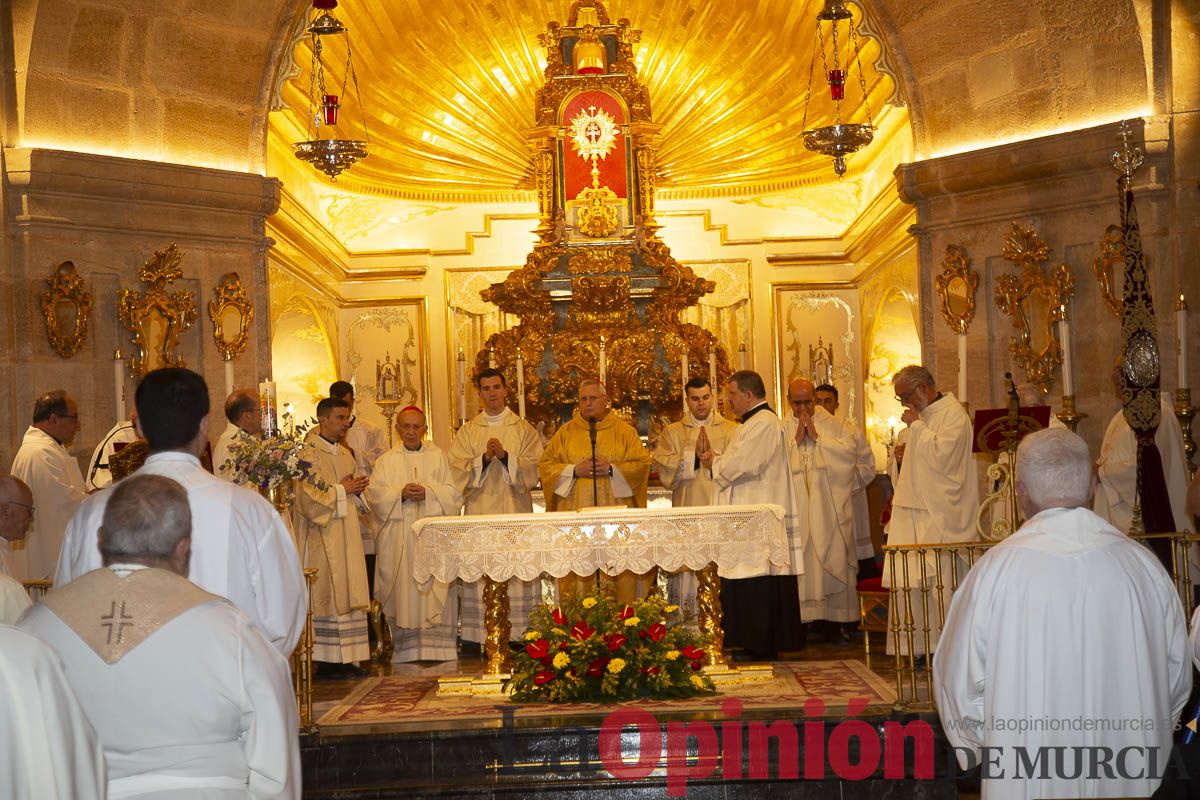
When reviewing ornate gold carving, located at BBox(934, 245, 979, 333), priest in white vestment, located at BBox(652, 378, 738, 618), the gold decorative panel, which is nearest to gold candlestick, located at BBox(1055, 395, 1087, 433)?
ornate gold carving, located at BBox(934, 245, 979, 333)

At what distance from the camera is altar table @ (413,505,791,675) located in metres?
8.35

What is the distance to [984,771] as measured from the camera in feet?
14.1

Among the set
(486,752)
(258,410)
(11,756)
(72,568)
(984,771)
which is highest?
(258,410)

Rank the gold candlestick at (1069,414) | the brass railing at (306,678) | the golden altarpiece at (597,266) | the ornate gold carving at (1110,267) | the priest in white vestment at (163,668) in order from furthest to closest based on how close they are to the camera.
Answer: the golden altarpiece at (597,266) → the ornate gold carving at (1110,267) → the gold candlestick at (1069,414) → the brass railing at (306,678) → the priest in white vestment at (163,668)

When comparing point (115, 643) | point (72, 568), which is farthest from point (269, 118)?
point (115, 643)

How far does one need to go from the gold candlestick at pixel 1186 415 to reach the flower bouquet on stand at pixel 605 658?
3309 mm

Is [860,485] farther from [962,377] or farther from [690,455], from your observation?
[962,377]

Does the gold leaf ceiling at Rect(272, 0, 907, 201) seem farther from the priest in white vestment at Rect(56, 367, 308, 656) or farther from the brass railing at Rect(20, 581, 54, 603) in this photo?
the priest in white vestment at Rect(56, 367, 308, 656)

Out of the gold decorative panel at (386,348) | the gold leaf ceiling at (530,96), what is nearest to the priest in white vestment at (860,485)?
the gold leaf ceiling at (530,96)

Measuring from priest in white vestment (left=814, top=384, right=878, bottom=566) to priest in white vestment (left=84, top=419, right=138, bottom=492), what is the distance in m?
5.34

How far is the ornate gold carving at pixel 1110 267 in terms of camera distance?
9.70 m

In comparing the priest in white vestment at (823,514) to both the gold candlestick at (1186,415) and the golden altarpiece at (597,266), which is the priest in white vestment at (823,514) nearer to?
the golden altarpiece at (597,266)

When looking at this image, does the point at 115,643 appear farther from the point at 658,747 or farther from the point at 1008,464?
the point at 1008,464

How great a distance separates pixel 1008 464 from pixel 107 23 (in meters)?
6.73
